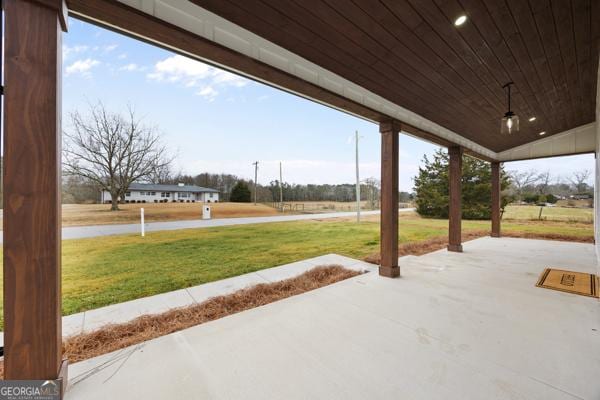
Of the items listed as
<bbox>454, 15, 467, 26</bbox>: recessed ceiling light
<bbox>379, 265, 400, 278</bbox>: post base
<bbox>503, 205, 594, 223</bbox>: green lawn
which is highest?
<bbox>454, 15, 467, 26</bbox>: recessed ceiling light

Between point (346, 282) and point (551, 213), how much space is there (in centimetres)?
1232

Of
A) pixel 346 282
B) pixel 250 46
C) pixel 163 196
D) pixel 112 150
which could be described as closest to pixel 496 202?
pixel 346 282

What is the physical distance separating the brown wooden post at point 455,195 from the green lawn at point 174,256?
1.62 meters

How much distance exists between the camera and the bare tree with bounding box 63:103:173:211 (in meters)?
5.10

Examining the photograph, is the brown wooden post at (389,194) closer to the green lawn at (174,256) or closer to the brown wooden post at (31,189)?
the green lawn at (174,256)

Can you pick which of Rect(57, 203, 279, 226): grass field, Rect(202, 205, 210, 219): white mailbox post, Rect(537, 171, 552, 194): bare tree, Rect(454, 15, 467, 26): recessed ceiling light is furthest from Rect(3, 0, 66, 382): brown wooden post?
Rect(537, 171, 552, 194): bare tree

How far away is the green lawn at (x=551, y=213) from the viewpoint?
8859 millimetres

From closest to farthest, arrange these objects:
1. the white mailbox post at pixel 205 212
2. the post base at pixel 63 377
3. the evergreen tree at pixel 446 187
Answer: the post base at pixel 63 377
the white mailbox post at pixel 205 212
the evergreen tree at pixel 446 187

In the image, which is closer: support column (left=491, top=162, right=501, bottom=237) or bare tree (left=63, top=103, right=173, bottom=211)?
bare tree (left=63, top=103, right=173, bottom=211)

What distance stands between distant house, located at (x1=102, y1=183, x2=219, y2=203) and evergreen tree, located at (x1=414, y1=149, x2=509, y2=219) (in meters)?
11.6

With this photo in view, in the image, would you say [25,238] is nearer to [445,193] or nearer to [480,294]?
[480,294]

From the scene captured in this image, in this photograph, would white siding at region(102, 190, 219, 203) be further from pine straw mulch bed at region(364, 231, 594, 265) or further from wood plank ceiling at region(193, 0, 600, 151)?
pine straw mulch bed at region(364, 231, 594, 265)

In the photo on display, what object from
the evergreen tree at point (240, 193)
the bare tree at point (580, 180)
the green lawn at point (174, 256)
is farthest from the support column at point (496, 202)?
the evergreen tree at point (240, 193)

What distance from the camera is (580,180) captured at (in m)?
10.5
